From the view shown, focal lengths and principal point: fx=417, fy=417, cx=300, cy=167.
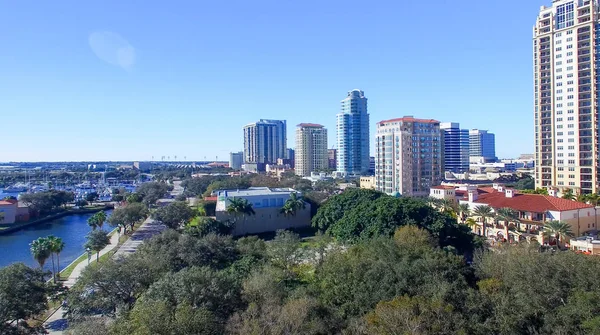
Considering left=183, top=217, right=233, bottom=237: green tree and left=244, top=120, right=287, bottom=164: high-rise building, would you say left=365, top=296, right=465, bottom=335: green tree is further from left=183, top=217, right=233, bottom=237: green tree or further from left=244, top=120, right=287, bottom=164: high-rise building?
left=244, top=120, right=287, bottom=164: high-rise building

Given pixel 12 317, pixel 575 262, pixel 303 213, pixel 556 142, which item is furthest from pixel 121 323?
pixel 556 142

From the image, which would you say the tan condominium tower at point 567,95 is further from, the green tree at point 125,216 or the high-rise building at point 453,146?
the high-rise building at point 453,146

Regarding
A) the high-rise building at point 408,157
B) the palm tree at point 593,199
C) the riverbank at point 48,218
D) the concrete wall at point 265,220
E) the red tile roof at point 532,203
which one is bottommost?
the riverbank at point 48,218

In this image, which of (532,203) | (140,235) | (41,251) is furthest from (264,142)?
(41,251)

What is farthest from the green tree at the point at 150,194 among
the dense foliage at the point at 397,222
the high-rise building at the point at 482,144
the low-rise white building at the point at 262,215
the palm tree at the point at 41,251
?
the high-rise building at the point at 482,144

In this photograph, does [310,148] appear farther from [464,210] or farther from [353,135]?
[464,210]

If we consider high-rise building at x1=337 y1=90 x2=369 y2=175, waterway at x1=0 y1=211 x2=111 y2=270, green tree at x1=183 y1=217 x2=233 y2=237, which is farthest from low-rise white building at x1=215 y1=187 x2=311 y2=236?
high-rise building at x1=337 y1=90 x2=369 y2=175
